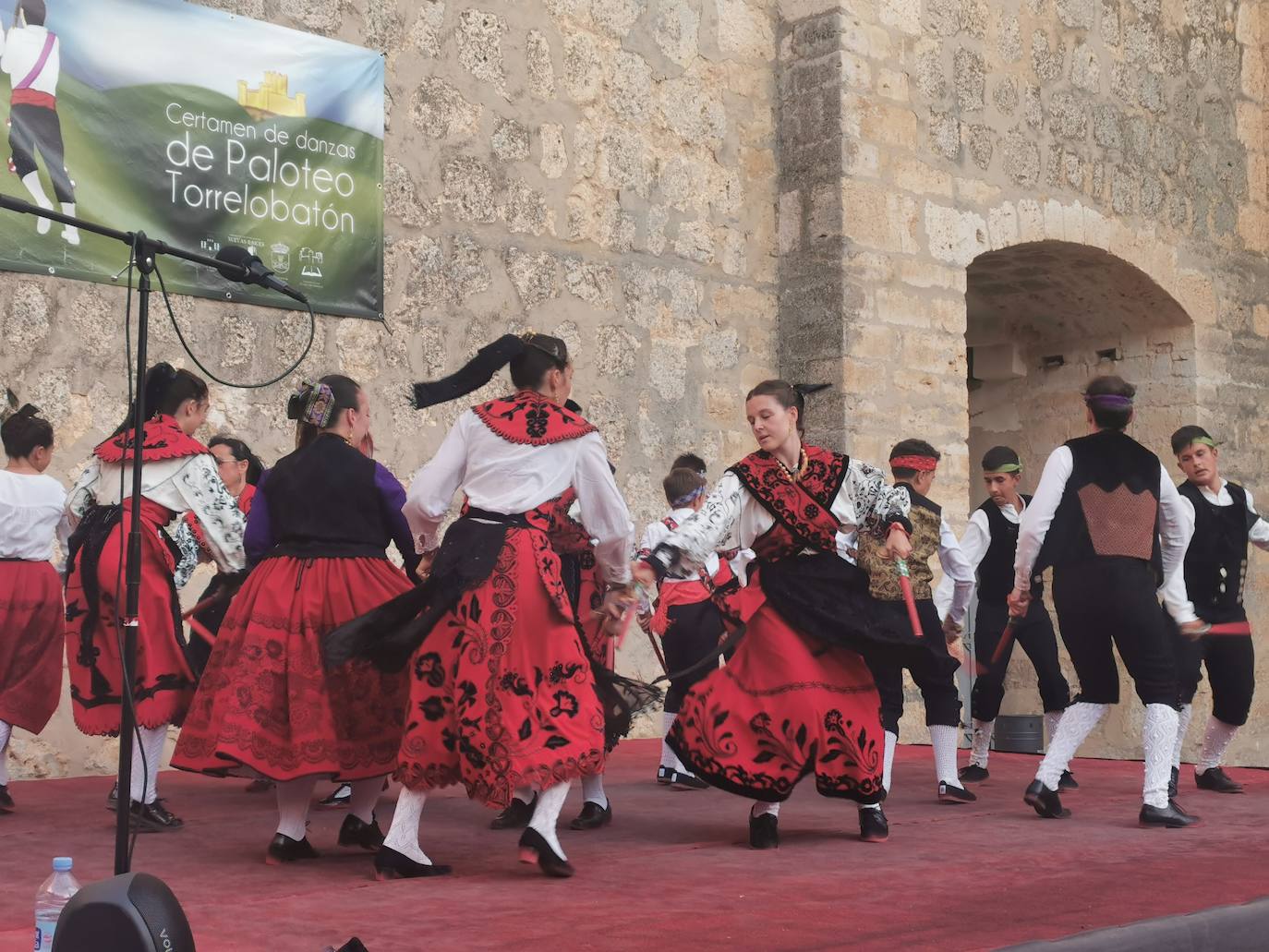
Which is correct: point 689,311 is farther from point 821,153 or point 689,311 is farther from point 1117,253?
point 1117,253

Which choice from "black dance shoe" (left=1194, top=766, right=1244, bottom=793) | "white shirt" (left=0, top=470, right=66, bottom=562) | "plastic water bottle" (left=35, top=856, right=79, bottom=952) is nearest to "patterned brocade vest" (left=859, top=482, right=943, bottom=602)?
"black dance shoe" (left=1194, top=766, right=1244, bottom=793)

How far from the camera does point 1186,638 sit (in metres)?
6.34

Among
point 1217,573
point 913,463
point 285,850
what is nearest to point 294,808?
point 285,850

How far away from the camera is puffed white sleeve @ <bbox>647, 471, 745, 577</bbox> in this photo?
4.59 m

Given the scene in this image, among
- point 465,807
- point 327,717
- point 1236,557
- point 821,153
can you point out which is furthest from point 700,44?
point 327,717

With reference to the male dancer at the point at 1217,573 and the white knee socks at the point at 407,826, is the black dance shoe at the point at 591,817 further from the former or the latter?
the male dancer at the point at 1217,573

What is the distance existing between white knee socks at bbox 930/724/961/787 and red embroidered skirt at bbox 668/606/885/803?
4.16ft

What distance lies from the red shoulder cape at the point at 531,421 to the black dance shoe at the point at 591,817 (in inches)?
60.2

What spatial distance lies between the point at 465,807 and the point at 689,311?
397 centimetres

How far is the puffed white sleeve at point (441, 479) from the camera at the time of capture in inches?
173

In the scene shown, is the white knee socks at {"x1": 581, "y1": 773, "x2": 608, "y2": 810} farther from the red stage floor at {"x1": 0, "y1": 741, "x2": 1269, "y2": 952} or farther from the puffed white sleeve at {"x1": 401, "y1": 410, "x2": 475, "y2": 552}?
the puffed white sleeve at {"x1": 401, "y1": 410, "x2": 475, "y2": 552}

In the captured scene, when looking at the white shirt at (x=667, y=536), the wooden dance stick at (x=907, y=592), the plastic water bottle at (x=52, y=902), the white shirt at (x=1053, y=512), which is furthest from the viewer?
the wooden dance stick at (x=907, y=592)

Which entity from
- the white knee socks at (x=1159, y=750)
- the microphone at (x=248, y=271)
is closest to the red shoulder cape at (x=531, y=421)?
the microphone at (x=248, y=271)

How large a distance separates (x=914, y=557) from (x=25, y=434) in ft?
11.1
